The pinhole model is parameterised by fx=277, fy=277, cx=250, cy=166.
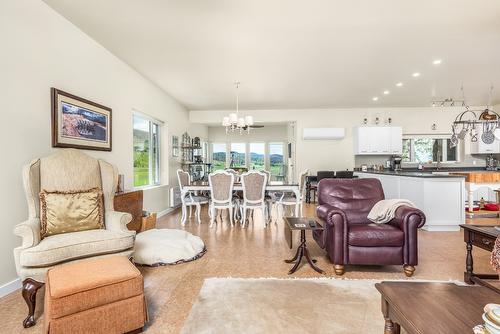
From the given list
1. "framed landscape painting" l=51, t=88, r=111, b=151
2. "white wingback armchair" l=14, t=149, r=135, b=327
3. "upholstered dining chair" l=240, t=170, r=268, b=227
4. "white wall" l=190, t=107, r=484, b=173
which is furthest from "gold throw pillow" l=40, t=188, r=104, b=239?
"white wall" l=190, t=107, r=484, b=173

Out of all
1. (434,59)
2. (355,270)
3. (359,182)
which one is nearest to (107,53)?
(359,182)

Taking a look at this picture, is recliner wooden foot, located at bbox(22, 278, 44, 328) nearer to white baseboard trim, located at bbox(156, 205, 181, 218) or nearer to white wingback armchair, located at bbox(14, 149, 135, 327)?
white wingback armchair, located at bbox(14, 149, 135, 327)

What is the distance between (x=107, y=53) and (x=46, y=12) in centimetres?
110

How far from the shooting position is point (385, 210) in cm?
296

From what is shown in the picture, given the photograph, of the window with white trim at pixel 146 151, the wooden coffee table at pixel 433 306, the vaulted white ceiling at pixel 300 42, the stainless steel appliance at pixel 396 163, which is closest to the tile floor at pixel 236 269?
the wooden coffee table at pixel 433 306

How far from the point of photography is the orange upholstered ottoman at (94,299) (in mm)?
1582

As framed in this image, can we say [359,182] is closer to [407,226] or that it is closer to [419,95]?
[407,226]

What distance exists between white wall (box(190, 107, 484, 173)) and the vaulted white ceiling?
5.95ft

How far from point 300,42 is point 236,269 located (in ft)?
9.51

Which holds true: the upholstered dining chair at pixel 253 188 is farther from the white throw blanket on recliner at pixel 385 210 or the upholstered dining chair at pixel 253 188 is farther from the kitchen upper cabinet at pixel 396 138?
the kitchen upper cabinet at pixel 396 138

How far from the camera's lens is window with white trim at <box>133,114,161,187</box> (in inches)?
209

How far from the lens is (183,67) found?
4.56 metres

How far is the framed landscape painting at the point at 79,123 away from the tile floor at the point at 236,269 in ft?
5.34

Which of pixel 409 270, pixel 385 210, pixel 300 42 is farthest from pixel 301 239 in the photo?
pixel 300 42
